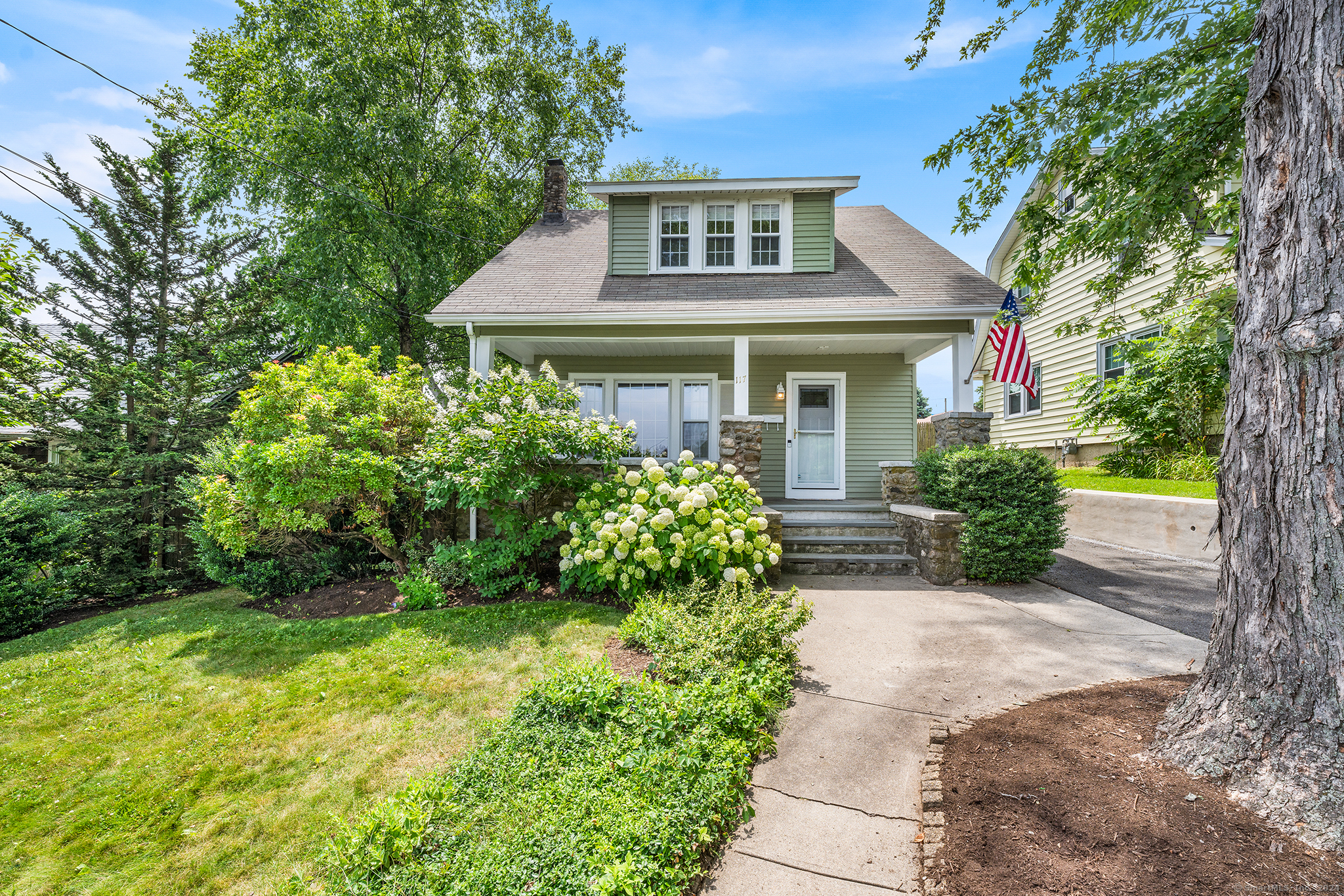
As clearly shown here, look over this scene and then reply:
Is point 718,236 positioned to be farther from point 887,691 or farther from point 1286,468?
point 1286,468

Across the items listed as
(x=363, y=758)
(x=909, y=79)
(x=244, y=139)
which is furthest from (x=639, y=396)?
(x=244, y=139)

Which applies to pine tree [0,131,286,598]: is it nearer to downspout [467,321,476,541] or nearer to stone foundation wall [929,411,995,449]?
downspout [467,321,476,541]

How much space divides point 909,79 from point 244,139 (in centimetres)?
1360

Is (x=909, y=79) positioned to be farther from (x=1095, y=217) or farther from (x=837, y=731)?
(x=837, y=731)

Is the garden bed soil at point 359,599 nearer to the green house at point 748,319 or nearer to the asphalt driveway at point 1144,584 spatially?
the green house at point 748,319

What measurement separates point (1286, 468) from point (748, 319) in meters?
5.75

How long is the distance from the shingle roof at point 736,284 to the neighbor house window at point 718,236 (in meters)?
0.32

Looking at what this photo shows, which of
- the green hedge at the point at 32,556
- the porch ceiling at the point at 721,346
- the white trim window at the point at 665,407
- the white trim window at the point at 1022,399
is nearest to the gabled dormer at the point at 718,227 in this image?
the porch ceiling at the point at 721,346

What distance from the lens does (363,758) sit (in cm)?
284

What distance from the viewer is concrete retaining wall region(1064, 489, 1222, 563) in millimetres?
6512

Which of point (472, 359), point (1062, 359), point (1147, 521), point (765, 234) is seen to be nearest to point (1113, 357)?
point (1062, 359)

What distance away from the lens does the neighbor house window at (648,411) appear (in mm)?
9508

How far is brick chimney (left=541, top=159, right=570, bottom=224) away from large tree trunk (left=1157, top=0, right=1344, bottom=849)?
10625 millimetres

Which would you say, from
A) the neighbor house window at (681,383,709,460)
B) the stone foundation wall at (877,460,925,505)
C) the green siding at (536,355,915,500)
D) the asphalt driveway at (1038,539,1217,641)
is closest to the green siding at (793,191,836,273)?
the green siding at (536,355,915,500)
